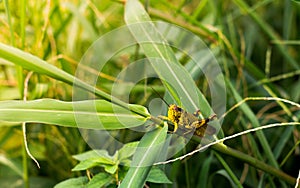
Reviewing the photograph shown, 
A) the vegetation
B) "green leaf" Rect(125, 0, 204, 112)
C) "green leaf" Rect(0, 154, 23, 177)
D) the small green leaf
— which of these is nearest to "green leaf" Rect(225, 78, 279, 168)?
the vegetation

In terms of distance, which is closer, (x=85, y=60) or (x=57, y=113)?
(x=57, y=113)

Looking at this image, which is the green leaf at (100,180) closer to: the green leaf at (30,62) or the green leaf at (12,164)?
the green leaf at (30,62)

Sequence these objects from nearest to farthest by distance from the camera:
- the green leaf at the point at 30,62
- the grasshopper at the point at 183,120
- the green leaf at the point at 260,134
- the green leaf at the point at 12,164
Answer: the green leaf at the point at 30,62 → the grasshopper at the point at 183,120 → the green leaf at the point at 260,134 → the green leaf at the point at 12,164

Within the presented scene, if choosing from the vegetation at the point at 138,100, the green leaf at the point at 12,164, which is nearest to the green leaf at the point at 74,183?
the vegetation at the point at 138,100

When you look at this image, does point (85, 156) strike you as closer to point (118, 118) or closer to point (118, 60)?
point (118, 118)

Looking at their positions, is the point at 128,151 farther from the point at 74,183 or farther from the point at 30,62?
the point at 30,62

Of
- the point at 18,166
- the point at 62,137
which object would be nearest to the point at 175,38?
the point at 62,137

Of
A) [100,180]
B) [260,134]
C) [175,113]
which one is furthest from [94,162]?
[260,134]
